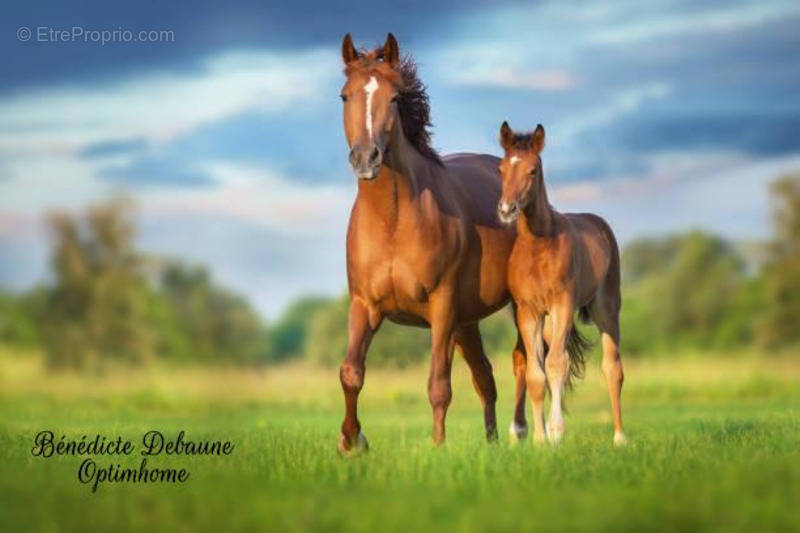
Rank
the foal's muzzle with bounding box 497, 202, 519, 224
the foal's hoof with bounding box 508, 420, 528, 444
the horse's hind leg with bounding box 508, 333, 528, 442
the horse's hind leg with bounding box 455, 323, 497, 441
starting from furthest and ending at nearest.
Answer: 1. the horse's hind leg with bounding box 455, 323, 497, 441
2. the horse's hind leg with bounding box 508, 333, 528, 442
3. the foal's hoof with bounding box 508, 420, 528, 444
4. the foal's muzzle with bounding box 497, 202, 519, 224

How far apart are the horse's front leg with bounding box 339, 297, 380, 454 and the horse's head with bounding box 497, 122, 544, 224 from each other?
5.42 feet

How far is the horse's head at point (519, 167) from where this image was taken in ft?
34.9

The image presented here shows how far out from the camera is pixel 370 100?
9703mm

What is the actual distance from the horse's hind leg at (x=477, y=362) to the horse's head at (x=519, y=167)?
226cm

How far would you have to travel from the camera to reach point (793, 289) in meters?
31.8

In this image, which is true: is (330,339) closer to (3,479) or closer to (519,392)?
(519,392)

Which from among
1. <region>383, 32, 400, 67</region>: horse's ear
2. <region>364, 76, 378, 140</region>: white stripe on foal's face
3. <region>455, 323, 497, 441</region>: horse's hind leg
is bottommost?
<region>455, 323, 497, 441</region>: horse's hind leg

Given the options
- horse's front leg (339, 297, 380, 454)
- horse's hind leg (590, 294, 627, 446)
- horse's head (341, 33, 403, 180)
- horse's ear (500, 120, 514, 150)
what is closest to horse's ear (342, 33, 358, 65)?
horse's head (341, 33, 403, 180)

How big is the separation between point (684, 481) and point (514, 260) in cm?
416

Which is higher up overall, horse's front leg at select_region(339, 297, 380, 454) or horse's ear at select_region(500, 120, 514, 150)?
horse's ear at select_region(500, 120, 514, 150)

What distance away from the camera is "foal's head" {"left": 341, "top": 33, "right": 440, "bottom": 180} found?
31.2 ft

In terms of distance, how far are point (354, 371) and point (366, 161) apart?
196cm

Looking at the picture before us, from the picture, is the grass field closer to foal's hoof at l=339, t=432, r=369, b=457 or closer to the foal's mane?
foal's hoof at l=339, t=432, r=369, b=457

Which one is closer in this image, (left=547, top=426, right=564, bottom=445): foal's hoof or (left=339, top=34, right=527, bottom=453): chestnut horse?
(left=339, top=34, right=527, bottom=453): chestnut horse
